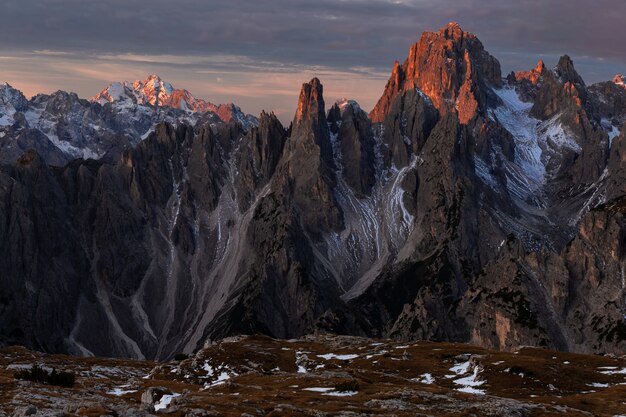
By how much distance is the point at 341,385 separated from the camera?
99.4 metres

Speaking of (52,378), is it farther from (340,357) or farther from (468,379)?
(340,357)

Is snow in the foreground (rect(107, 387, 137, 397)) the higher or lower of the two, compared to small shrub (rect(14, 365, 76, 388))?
lower

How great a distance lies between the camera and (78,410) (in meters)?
67.8

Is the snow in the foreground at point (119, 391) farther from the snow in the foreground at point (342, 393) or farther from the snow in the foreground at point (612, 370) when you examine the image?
the snow in the foreground at point (612, 370)

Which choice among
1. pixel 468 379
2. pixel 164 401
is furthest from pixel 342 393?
pixel 468 379

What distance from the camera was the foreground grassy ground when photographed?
78625mm

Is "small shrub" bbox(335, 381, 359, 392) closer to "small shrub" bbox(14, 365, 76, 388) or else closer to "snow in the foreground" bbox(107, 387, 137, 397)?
"snow in the foreground" bbox(107, 387, 137, 397)

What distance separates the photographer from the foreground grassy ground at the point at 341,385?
78.6 meters

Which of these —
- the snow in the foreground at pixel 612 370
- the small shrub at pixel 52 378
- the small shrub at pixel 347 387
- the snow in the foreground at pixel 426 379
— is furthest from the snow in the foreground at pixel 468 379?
the small shrub at pixel 52 378

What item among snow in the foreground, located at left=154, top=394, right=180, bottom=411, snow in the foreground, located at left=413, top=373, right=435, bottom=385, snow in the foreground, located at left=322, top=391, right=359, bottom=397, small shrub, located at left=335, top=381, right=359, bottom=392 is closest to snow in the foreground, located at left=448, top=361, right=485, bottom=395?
snow in the foreground, located at left=413, top=373, right=435, bottom=385

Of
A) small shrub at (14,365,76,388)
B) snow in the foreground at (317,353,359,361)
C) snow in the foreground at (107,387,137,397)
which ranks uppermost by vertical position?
small shrub at (14,365,76,388)

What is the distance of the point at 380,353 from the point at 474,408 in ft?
240

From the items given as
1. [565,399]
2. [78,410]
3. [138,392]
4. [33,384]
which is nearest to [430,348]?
[565,399]

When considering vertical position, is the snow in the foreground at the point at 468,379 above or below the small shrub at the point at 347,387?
below
